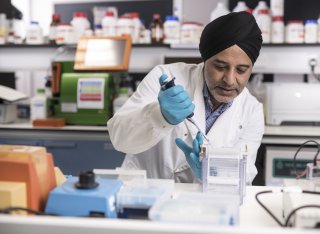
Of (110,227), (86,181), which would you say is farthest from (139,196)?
(110,227)

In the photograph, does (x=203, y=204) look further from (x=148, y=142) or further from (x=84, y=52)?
(x=84, y=52)

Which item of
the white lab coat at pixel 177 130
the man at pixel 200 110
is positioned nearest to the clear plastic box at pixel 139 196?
the man at pixel 200 110

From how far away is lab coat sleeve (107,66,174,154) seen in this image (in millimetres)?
1286

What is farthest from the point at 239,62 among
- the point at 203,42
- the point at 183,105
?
the point at 183,105

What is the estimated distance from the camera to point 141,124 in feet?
4.33

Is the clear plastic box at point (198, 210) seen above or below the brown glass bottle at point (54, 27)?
below

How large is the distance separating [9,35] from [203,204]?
9.47 ft

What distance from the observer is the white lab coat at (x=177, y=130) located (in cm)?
139

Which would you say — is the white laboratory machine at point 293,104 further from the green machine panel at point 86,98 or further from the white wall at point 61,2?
the green machine panel at point 86,98

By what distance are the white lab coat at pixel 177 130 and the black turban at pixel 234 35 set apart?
0.65 ft

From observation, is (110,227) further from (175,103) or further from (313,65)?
(313,65)

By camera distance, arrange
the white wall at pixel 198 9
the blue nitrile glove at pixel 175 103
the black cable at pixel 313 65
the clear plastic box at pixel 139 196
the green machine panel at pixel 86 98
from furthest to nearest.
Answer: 1. the white wall at pixel 198 9
2. the black cable at pixel 313 65
3. the green machine panel at pixel 86 98
4. the blue nitrile glove at pixel 175 103
5. the clear plastic box at pixel 139 196

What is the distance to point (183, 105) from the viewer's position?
1.21 meters

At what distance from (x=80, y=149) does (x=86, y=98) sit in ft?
1.17
